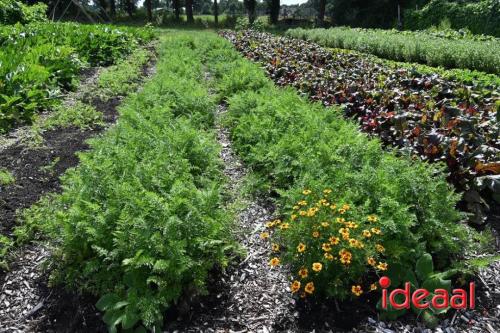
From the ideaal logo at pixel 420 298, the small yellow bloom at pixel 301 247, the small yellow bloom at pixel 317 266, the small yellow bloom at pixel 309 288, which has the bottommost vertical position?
the ideaal logo at pixel 420 298

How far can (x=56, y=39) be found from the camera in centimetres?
1172

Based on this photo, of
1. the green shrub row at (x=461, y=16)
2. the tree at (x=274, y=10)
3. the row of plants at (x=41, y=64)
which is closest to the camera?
the row of plants at (x=41, y=64)

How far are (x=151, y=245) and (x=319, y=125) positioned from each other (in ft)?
9.40

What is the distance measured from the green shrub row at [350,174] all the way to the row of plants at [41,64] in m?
3.46

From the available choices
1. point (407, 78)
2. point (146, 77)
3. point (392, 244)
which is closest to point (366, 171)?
point (392, 244)

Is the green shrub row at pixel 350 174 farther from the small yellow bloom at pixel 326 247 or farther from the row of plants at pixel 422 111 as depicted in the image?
the small yellow bloom at pixel 326 247

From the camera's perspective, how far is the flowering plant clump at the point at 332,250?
281 cm

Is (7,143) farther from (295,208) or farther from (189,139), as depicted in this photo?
(295,208)

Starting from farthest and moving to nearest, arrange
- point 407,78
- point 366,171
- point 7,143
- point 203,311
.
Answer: point 407,78, point 7,143, point 366,171, point 203,311

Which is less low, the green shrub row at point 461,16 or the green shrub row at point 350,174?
the green shrub row at point 461,16

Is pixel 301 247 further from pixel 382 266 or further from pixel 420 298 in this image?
pixel 420 298

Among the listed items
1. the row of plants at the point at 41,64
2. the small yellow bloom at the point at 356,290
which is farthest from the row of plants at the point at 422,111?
the row of plants at the point at 41,64

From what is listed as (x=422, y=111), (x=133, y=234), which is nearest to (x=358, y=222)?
(x=133, y=234)

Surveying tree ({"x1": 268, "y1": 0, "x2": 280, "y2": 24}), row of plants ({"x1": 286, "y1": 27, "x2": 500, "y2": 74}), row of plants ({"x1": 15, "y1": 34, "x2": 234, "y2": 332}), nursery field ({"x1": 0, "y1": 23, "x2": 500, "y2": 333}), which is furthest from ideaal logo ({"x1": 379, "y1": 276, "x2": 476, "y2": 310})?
tree ({"x1": 268, "y1": 0, "x2": 280, "y2": 24})
